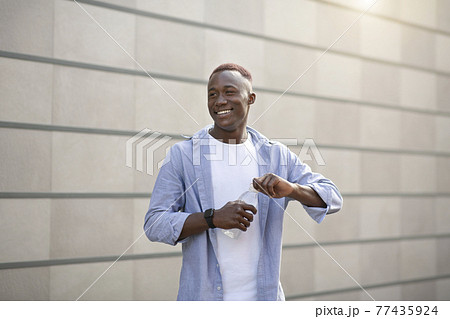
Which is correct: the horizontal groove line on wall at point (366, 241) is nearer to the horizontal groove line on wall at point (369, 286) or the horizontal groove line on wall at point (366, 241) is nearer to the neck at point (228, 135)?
the horizontal groove line on wall at point (369, 286)

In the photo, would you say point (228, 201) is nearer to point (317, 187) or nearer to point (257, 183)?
point (257, 183)

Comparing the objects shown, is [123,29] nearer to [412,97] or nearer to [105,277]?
[105,277]

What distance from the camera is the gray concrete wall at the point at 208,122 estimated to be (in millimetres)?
3023

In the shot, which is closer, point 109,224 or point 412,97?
point 109,224

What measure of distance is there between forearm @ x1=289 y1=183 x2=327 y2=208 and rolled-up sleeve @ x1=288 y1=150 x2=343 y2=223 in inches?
0.7

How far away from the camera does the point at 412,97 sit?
16.5ft

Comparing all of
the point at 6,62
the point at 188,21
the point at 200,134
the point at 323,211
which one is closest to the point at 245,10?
the point at 188,21

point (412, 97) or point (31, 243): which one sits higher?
point (412, 97)

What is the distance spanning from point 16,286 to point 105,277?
1.95 feet

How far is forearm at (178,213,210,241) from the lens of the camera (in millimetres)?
1677

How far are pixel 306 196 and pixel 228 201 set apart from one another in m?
0.31

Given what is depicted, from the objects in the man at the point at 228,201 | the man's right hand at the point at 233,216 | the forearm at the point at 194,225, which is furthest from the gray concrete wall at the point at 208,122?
the man's right hand at the point at 233,216

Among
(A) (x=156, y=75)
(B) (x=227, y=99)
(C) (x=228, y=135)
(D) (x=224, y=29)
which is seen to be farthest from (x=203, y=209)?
(D) (x=224, y=29)

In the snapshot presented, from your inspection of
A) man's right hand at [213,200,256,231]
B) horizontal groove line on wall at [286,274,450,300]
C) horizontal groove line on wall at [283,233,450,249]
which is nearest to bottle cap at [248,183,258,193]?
man's right hand at [213,200,256,231]
